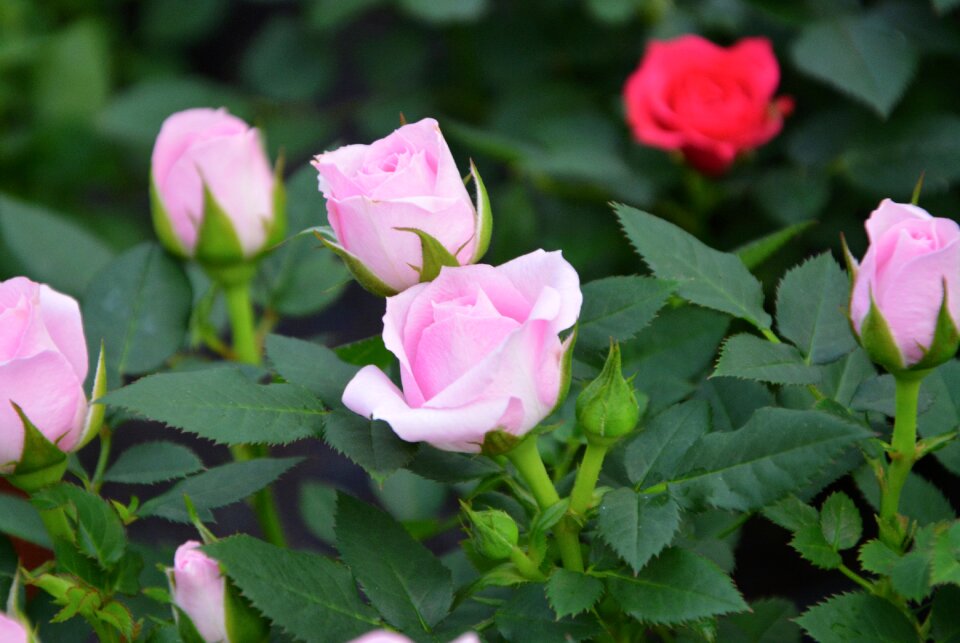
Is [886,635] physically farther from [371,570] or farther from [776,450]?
[371,570]

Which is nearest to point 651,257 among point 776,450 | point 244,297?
point 776,450

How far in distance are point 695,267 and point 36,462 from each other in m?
0.30

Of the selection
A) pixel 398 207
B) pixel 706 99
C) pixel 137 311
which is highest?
pixel 398 207

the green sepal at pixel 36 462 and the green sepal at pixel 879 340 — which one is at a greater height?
the green sepal at pixel 879 340

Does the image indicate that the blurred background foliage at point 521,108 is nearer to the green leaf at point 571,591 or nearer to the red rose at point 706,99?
the red rose at point 706,99

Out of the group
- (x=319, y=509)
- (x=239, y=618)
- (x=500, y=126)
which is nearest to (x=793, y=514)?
(x=239, y=618)

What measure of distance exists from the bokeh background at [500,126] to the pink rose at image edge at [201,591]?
0.12m

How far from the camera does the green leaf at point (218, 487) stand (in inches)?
19.0

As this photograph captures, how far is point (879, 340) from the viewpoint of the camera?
0.42 meters

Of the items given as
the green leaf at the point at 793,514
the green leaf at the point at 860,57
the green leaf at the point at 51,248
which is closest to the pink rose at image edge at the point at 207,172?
the green leaf at the point at 51,248

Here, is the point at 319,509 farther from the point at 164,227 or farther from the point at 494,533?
the point at 494,533

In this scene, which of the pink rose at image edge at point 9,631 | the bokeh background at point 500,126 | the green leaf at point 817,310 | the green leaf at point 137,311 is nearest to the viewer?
the pink rose at image edge at point 9,631

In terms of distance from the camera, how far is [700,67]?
36.5 inches

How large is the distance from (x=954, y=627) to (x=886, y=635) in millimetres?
36
